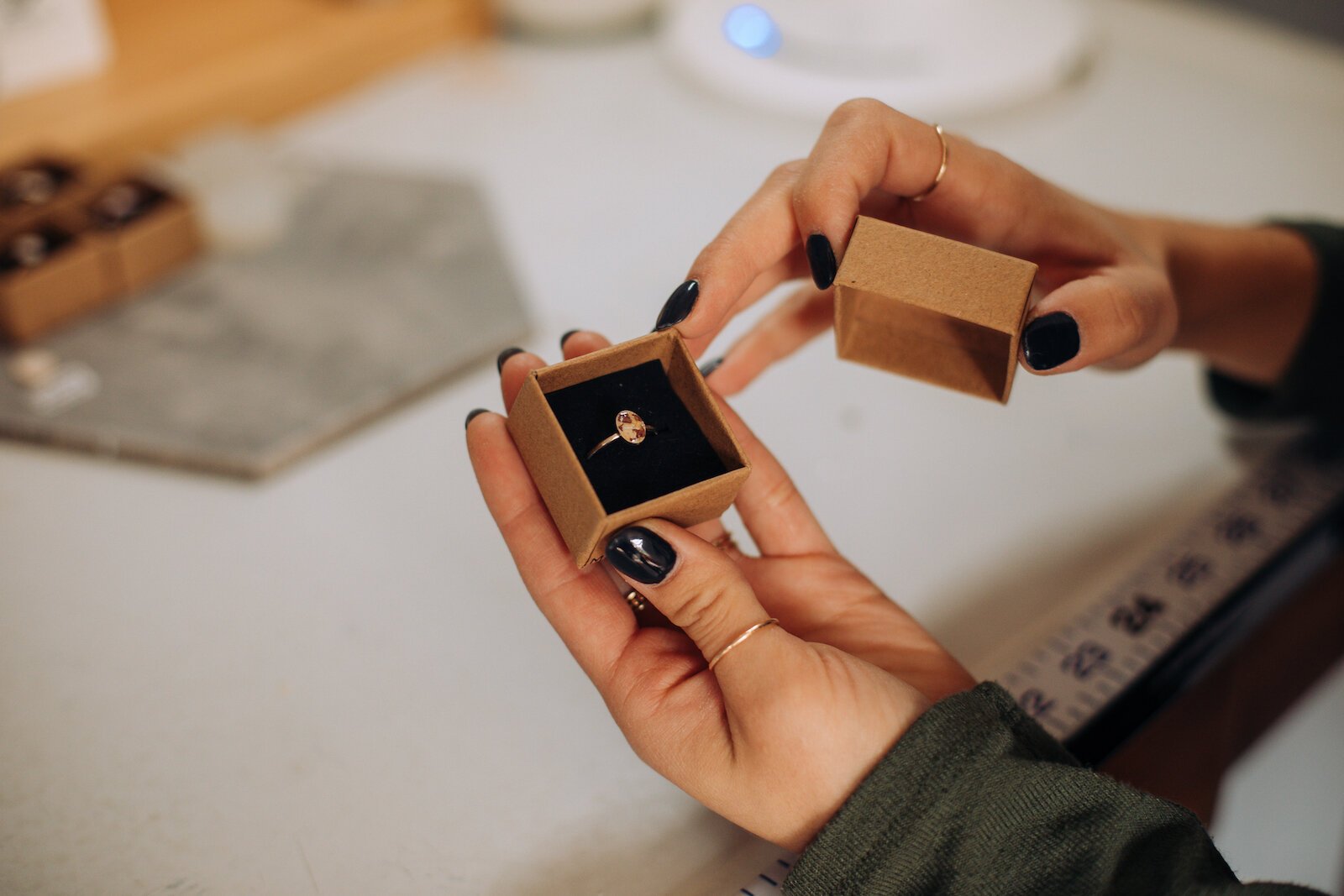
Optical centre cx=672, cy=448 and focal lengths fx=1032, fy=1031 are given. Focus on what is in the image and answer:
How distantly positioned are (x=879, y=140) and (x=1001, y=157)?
0.31ft

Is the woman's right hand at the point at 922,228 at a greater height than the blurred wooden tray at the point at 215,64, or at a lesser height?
lesser

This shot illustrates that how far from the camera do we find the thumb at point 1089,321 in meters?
0.51

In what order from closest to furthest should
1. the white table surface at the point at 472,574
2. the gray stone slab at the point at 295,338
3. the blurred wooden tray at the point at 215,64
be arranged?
the white table surface at the point at 472,574, the gray stone slab at the point at 295,338, the blurred wooden tray at the point at 215,64

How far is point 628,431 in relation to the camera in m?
0.51

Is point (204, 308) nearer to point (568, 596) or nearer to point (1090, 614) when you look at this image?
point (568, 596)

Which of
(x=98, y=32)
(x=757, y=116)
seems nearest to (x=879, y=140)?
(x=757, y=116)

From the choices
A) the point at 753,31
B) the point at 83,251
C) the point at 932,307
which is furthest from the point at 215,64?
the point at 932,307

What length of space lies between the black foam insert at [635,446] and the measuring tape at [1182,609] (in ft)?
0.70

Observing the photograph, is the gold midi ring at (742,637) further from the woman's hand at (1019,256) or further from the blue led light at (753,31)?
the blue led light at (753,31)

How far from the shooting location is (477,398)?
0.83 metres

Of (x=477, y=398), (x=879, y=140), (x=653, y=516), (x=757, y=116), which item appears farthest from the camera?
(x=757, y=116)

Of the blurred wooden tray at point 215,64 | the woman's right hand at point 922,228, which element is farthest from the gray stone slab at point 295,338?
the woman's right hand at point 922,228

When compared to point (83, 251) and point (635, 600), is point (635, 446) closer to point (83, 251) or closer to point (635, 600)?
point (635, 600)

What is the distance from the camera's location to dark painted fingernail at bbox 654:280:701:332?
1.76ft
